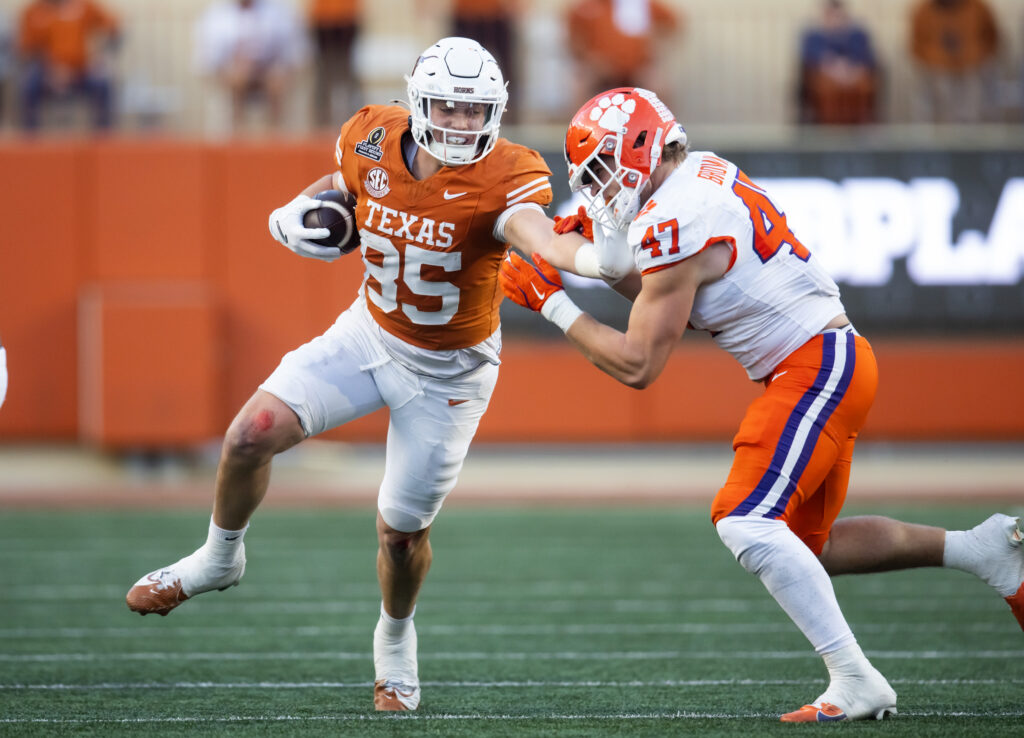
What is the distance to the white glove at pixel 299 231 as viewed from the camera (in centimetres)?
396

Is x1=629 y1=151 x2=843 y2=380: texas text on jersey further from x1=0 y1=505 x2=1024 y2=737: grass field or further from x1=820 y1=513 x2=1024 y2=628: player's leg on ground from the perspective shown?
x1=0 y1=505 x2=1024 y2=737: grass field

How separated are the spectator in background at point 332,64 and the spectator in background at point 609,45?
169cm

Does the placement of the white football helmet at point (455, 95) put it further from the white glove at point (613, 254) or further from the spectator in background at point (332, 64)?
the spectator in background at point (332, 64)

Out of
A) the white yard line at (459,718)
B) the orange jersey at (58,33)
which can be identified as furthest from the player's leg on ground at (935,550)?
the orange jersey at (58,33)

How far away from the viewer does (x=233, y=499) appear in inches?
152

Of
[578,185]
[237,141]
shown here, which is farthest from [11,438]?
[578,185]

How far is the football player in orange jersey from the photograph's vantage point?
3.83 metres

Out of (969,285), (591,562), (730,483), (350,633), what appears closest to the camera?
(730,483)

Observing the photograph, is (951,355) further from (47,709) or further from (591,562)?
(47,709)

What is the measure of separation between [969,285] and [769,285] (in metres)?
7.14

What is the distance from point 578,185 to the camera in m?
3.65

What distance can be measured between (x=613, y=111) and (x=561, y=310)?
52 cm

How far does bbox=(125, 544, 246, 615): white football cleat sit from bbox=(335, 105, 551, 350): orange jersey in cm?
83

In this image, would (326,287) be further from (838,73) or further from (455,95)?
(455,95)
